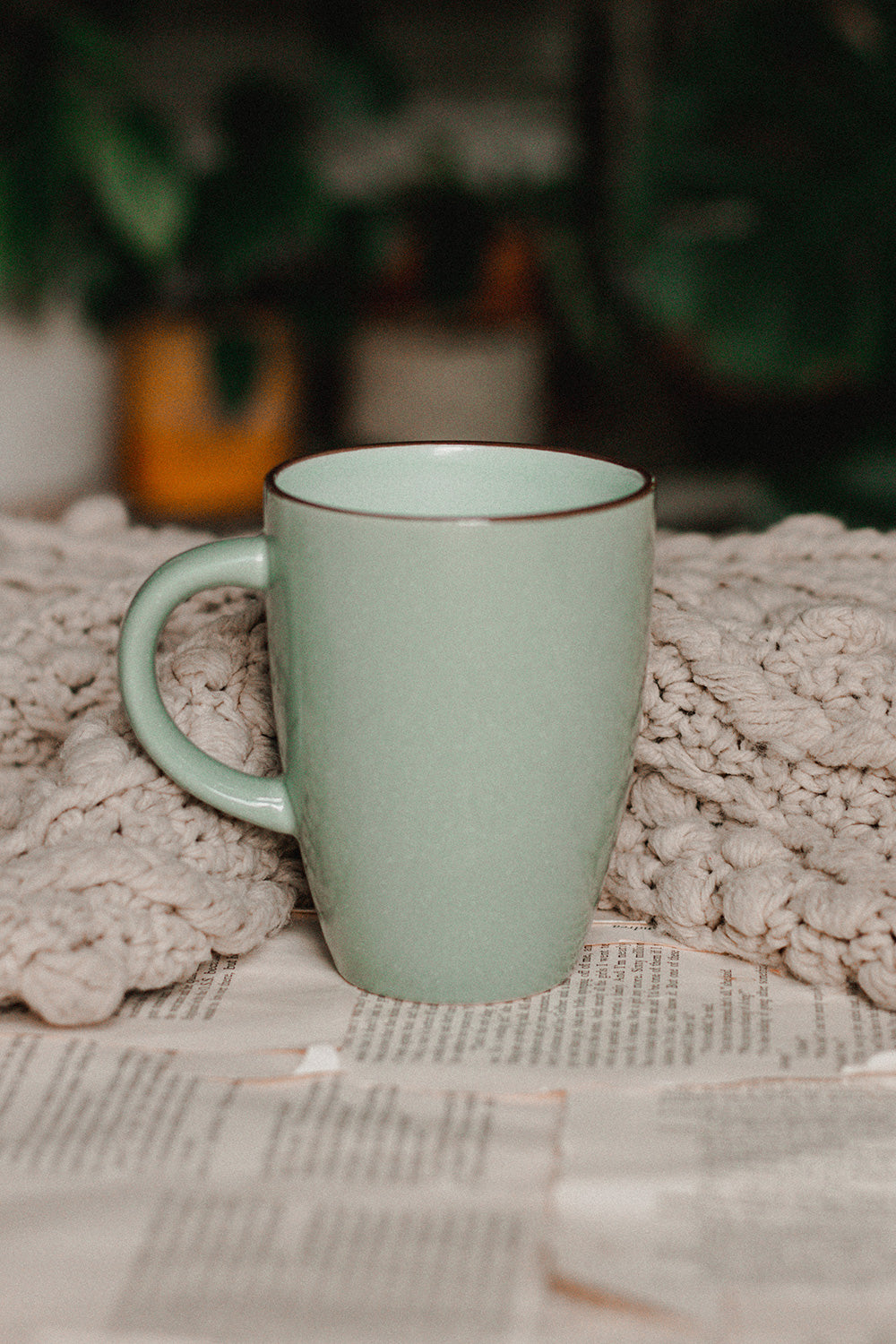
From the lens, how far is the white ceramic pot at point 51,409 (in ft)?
6.36

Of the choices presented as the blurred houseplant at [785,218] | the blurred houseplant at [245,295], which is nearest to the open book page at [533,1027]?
the blurred houseplant at [785,218]

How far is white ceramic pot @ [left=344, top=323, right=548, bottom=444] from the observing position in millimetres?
2262

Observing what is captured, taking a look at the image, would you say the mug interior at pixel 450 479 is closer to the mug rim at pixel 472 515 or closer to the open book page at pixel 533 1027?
the mug rim at pixel 472 515

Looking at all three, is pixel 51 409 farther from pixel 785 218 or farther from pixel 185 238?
pixel 785 218

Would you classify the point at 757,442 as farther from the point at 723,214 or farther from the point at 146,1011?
the point at 146,1011

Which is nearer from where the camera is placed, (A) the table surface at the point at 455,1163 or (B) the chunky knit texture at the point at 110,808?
(A) the table surface at the point at 455,1163

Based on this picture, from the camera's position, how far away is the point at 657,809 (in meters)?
0.54

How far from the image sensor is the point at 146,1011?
0.49 metres

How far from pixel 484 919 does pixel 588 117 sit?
2.13m

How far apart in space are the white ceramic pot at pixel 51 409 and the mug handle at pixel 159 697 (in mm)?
1472

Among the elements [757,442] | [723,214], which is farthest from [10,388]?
[757,442]

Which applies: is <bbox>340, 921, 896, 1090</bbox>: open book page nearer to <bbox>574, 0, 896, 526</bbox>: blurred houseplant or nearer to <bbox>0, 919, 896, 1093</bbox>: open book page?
<bbox>0, 919, 896, 1093</bbox>: open book page

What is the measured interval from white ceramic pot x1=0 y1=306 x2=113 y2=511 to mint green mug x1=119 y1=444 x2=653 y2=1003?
58.6 inches

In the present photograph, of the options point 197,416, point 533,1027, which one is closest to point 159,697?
point 533,1027
